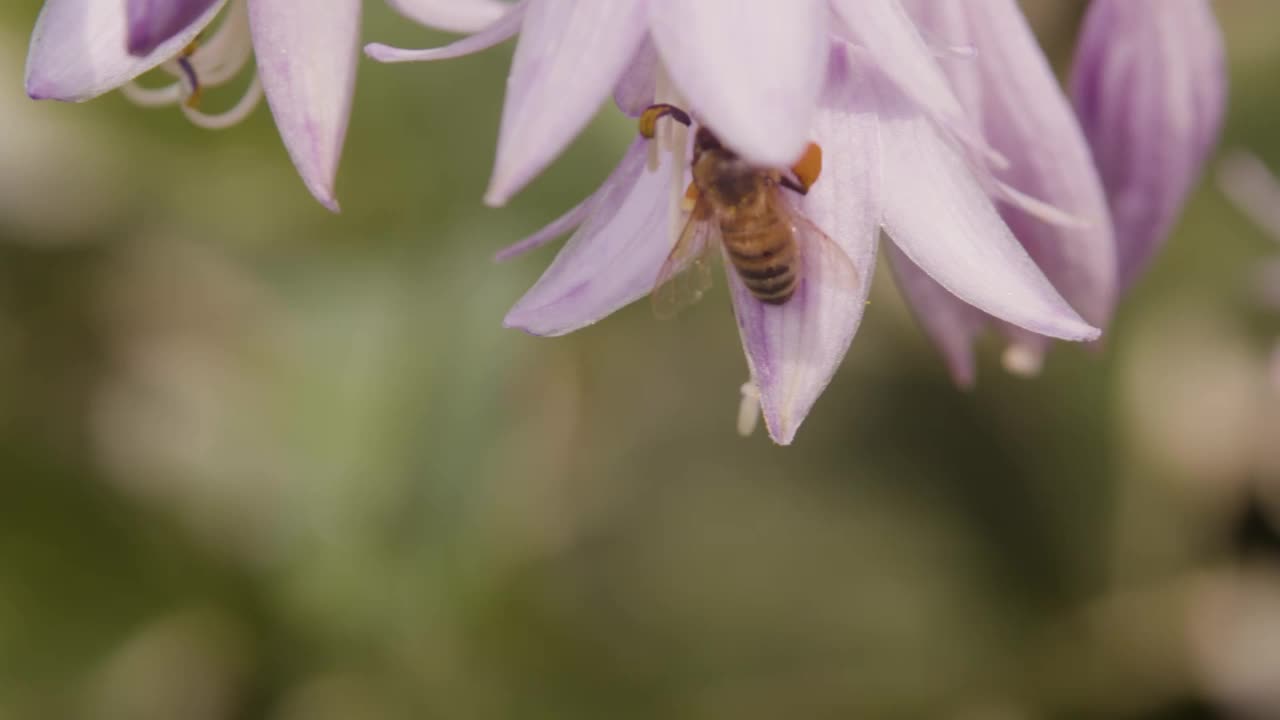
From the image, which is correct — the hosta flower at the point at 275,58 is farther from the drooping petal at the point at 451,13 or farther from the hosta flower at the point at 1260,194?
the hosta flower at the point at 1260,194

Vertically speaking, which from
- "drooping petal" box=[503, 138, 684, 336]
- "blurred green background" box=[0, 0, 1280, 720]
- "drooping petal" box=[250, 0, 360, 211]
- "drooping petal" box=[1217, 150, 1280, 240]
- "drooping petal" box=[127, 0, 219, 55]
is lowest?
"blurred green background" box=[0, 0, 1280, 720]

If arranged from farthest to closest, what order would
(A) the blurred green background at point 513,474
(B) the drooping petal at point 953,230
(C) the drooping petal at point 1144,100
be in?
(A) the blurred green background at point 513,474
(C) the drooping petal at point 1144,100
(B) the drooping petal at point 953,230

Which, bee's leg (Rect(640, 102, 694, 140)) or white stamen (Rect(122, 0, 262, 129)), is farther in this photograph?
white stamen (Rect(122, 0, 262, 129))

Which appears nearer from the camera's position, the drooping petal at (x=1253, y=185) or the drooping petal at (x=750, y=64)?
the drooping petal at (x=750, y=64)

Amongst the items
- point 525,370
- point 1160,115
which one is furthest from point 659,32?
point 525,370

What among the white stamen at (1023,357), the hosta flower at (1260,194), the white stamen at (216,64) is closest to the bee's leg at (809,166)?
the white stamen at (1023,357)

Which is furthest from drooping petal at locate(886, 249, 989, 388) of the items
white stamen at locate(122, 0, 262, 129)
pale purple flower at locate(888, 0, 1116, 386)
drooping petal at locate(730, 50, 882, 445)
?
white stamen at locate(122, 0, 262, 129)

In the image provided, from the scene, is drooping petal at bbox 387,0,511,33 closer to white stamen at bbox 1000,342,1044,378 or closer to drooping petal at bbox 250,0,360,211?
drooping petal at bbox 250,0,360,211

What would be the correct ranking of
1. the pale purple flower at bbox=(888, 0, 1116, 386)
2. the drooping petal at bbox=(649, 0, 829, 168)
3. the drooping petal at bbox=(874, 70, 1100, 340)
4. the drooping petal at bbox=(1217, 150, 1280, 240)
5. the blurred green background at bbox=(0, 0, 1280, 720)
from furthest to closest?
Result: the blurred green background at bbox=(0, 0, 1280, 720) → the drooping petal at bbox=(1217, 150, 1280, 240) → the pale purple flower at bbox=(888, 0, 1116, 386) → the drooping petal at bbox=(874, 70, 1100, 340) → the drooping petal at bbox=(649, 0, 829, 168)

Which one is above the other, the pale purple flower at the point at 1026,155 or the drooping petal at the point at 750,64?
the drooping petal at the point at 750,64
